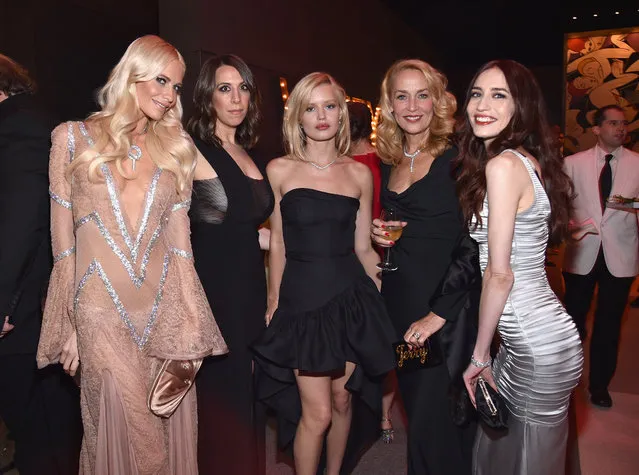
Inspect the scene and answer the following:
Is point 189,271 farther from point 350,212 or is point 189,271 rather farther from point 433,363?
point 433,363

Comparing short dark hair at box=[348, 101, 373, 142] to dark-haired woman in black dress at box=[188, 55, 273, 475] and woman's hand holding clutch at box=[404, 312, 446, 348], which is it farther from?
woman's hand holding clutch at box=[404, 312, 446, 348]

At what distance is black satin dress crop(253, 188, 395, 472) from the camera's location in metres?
2.78

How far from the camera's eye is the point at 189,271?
230 cm

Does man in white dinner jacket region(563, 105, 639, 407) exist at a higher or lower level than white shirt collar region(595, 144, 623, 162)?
lower

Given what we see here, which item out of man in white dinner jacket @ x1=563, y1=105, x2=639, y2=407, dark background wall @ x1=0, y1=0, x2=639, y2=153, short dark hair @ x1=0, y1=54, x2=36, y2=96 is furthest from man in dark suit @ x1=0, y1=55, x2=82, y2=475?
man in white dinner jacket @ x1=563, y1=105, x2=639, y2=407

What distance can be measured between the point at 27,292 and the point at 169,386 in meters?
0.86

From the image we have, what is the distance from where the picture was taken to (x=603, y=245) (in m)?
4.46

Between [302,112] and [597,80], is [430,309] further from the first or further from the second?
[597,80]

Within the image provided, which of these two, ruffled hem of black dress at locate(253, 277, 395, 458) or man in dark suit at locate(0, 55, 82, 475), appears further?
ruffled hem of black dress at locate(253, 277, 395, 458)

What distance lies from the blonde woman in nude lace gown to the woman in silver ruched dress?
44.4 inches

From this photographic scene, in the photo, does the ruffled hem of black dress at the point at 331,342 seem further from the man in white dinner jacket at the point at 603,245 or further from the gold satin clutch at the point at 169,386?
the man in white dinner jacket at the point at 603,245

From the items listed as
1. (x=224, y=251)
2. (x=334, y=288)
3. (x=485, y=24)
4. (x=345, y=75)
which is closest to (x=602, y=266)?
(x=334, y=288)

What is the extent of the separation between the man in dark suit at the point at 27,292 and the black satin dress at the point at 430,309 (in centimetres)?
160

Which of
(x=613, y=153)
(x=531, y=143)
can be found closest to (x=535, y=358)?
(x=531, y=143)
